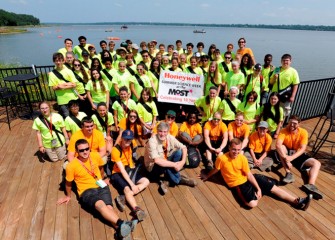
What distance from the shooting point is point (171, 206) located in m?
4.12

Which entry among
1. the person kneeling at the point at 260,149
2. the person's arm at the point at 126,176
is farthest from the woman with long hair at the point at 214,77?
the person's arm at the point at 126,176

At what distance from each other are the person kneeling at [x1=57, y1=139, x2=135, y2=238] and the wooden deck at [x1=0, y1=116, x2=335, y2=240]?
26cm

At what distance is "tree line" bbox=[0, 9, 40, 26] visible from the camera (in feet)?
357

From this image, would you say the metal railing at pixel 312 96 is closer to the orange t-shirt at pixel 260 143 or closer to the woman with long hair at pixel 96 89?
the orange t-shirt at pixel 260 143

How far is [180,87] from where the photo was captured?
22.8 feet

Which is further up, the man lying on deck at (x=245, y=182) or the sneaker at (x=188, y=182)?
the man lying on deck at (x=245, y=182)

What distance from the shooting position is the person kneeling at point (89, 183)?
12.0ft

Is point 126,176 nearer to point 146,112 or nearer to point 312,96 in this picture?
point 146,112

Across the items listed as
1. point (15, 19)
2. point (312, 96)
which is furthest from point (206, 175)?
point (15, 19)

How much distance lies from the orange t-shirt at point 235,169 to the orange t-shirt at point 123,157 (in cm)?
173

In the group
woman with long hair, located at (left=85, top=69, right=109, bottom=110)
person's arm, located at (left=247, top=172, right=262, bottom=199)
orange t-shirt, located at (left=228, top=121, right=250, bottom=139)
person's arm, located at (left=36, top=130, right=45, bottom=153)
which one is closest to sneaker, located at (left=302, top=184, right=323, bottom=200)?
person's arm, located at (left=247, top=172, right=262, bottom=199)

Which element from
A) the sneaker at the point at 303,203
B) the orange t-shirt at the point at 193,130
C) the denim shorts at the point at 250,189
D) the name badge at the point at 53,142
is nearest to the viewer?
the sneaker at the point at 303,203

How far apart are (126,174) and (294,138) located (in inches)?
142

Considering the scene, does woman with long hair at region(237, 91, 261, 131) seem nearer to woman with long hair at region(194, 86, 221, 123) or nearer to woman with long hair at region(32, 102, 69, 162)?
woman with long hair at region(194, 86, 221, 123)
